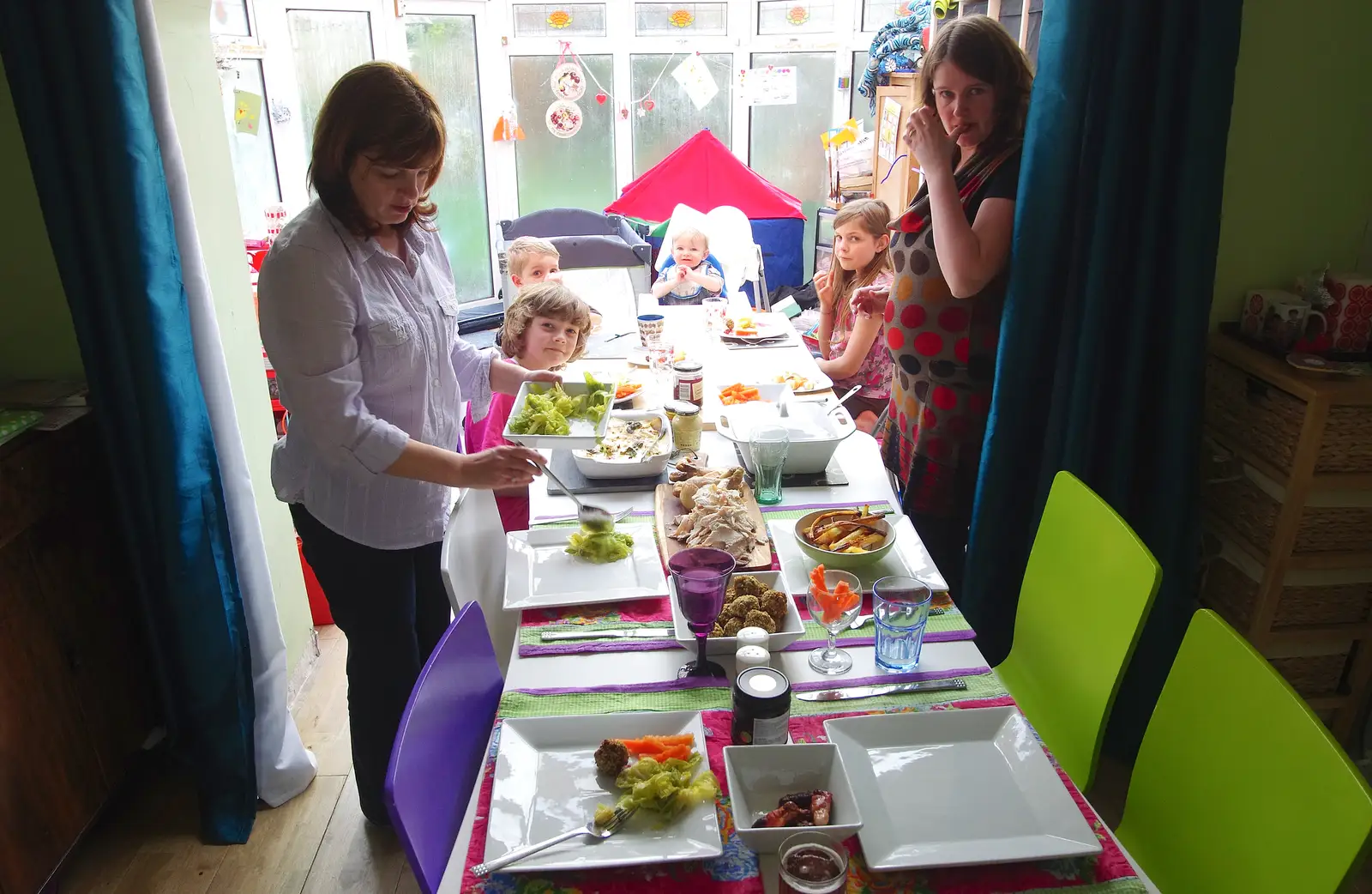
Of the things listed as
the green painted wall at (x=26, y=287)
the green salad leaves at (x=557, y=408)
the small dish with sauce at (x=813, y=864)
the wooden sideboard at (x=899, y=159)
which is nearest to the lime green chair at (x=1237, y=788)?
the small dish with sauce at (x=813, y=864)

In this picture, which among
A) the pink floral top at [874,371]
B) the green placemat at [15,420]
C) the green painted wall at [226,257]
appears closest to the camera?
the green placemat at [15,420]

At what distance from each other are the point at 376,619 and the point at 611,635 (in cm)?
62

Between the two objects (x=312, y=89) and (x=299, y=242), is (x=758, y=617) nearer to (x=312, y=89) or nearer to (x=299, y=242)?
(x=299, y=242)

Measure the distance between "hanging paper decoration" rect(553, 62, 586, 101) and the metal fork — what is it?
4710 millimetres

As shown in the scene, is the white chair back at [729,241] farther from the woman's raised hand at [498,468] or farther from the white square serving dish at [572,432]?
the woman's raised hand at [498,468]

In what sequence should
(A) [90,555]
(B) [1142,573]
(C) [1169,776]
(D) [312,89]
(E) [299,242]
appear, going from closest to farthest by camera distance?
(C) [1169,776] → (B) [1142,573] → (E) [299,242] → (A) [90,555] → (D) [312,89]

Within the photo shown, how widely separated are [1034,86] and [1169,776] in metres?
1.27

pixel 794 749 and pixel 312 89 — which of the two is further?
pixel 312 89

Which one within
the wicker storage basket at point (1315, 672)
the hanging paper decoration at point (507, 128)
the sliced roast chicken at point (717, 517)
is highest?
the hanging paper decoration at point (507, 128)

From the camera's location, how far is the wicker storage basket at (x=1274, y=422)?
1.76m

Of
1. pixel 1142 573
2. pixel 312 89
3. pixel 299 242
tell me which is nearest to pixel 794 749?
pixel 1142 573

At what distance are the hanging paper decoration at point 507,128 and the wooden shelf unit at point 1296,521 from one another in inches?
153

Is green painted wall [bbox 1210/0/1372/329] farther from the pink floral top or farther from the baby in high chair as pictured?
the baby in high chair

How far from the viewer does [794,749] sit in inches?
43.3
